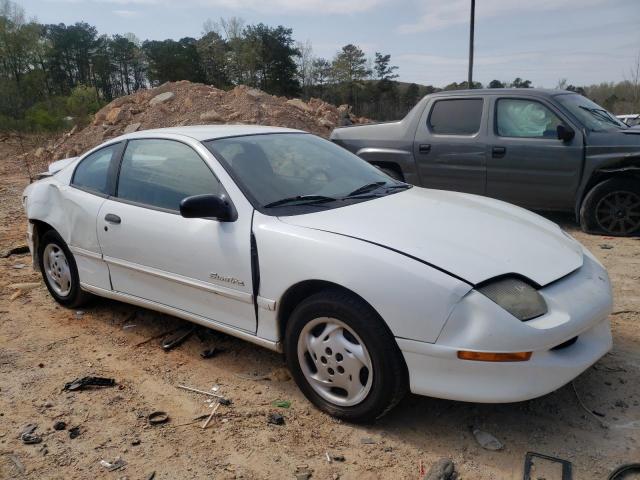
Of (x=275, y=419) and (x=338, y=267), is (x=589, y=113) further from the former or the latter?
(x=275, y=419)

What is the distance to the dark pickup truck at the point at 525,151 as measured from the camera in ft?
20.5

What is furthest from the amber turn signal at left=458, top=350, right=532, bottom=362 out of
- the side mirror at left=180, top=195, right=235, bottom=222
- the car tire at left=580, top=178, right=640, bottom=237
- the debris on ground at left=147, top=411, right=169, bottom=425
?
the car tire at left=580, top=178, right=640, bottom=237

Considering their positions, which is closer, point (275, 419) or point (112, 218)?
point (275, 419)

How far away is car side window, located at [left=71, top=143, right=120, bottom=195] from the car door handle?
0.74 ft

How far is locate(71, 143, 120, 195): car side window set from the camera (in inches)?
Answer: 161

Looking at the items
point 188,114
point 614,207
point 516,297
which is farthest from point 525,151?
point 188,114

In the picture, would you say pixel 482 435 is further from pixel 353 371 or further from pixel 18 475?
pixel 18 475

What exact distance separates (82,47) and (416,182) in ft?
189

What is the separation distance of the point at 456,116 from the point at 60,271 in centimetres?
515

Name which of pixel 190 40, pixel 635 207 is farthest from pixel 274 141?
pixel 190 40

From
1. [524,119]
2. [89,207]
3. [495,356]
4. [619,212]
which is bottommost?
[619,212]

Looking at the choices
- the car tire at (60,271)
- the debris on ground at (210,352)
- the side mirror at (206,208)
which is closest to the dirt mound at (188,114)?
the car tire at (60,271)

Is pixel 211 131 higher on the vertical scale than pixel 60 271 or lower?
higher

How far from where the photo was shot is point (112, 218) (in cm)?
383
